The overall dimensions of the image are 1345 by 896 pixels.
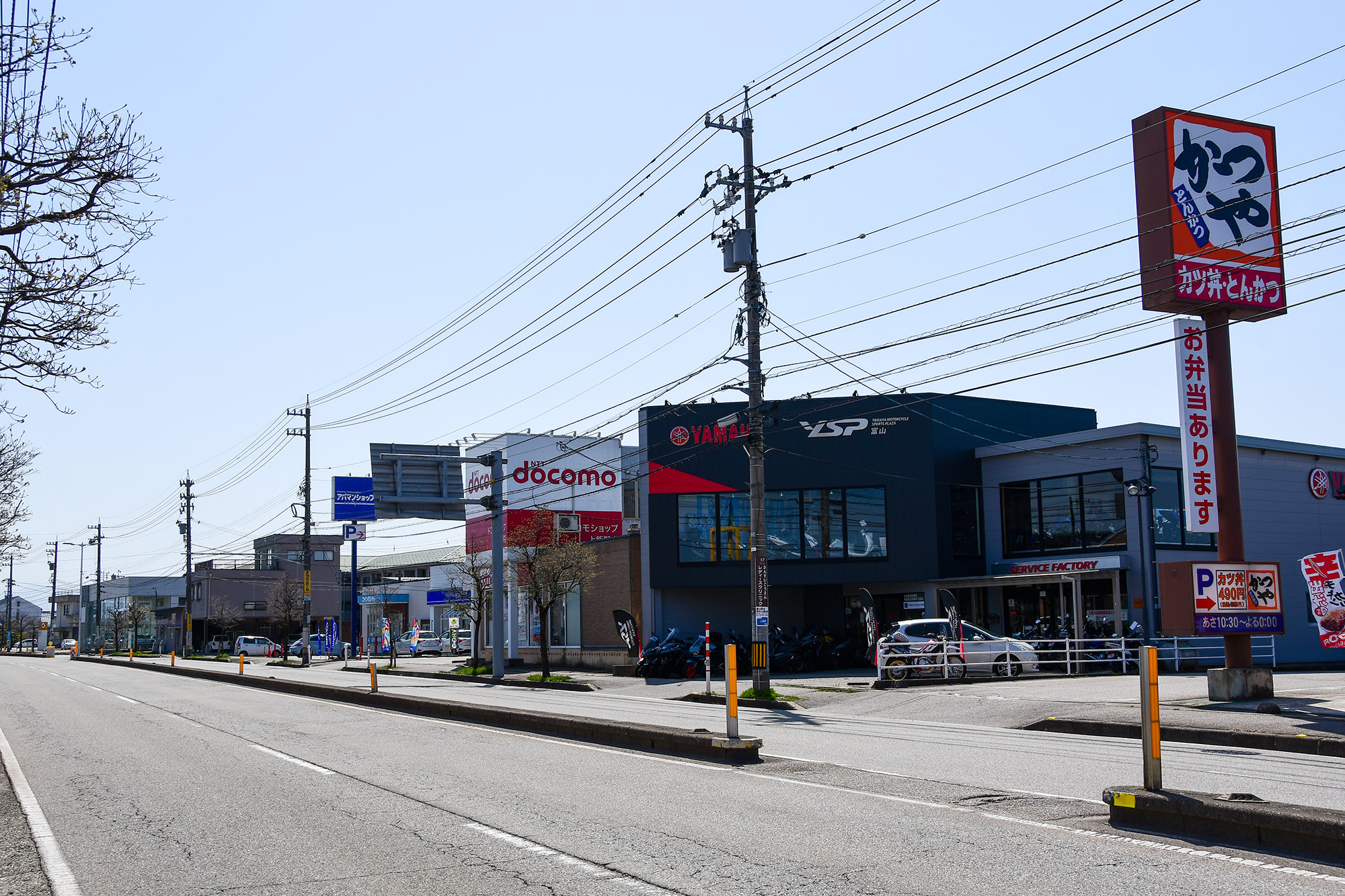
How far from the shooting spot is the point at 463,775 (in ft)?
38.1

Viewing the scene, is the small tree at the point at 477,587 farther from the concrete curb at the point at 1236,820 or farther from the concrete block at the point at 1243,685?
the concrete curb at the point at 1236,820

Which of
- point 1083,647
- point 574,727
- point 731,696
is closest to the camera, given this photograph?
point 731,696

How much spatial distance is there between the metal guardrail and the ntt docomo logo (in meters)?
25.5

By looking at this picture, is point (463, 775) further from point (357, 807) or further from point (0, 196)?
point (0, 196)

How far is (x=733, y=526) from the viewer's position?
132 feet

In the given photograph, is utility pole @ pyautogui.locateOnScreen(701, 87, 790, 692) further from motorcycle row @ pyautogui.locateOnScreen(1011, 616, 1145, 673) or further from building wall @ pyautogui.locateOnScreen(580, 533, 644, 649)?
building wall @ pyautogui.locateOnScreen(580, 533, 644, 649)

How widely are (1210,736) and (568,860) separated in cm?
1118

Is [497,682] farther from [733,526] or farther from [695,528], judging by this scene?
[733,526]

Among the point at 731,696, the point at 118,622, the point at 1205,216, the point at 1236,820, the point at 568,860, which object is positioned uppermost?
the point at 1205,216

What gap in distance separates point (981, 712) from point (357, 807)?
1304cm

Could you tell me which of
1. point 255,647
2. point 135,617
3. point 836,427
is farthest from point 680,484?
point 135,617

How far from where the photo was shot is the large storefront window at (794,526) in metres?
38.7

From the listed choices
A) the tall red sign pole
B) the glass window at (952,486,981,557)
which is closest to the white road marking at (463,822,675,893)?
the tall red sign pole

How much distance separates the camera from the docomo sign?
170 ft
